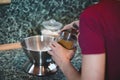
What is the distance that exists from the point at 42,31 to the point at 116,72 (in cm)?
70

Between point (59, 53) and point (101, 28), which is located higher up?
point (101, 28)

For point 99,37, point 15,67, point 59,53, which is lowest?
point 15,67

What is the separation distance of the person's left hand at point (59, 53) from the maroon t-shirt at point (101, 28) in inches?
9.9

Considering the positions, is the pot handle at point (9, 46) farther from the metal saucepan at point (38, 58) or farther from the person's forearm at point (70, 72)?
the person's forearm at point (70, 72)

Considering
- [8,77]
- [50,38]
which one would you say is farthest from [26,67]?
[50,38]

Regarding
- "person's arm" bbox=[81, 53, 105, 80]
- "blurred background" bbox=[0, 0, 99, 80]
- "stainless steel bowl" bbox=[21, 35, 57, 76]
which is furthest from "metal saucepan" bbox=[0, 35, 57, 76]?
"person's arm" bbox=[81, 53, 105, 80]

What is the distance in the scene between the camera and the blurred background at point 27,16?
142 centimetres

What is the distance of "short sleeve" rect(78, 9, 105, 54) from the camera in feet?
2.53

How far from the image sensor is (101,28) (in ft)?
2.54

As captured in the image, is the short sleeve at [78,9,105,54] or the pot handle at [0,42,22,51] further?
the pot handle at [0,42,22,51]

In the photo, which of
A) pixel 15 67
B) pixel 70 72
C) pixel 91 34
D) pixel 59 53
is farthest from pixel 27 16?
pixel 91 34

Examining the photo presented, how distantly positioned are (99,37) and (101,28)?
0.10ft

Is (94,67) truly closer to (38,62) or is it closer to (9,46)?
(38,62)

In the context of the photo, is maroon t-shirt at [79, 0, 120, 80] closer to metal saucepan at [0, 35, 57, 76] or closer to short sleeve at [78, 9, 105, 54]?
short sleeve at [78, 9, 105, 54]
